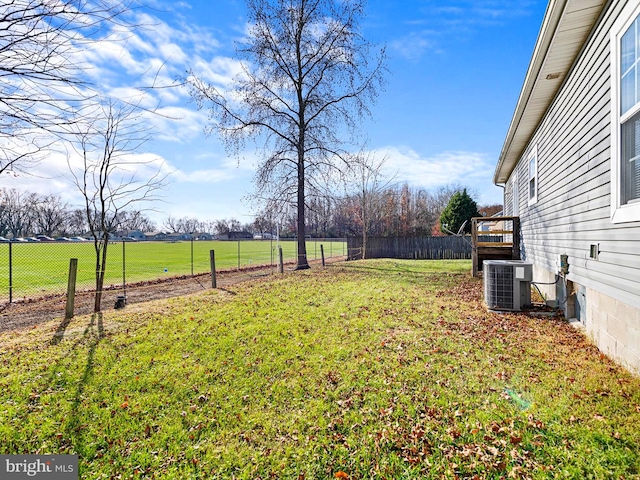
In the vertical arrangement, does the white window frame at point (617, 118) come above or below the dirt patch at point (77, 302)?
above

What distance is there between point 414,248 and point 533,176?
13.0 metres

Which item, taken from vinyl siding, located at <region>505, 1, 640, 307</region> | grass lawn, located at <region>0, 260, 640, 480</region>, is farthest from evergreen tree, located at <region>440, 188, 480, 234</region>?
grass lawn, located at <region>0, 260, 640, 480</region>

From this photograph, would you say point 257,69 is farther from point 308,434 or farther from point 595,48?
point 308,434

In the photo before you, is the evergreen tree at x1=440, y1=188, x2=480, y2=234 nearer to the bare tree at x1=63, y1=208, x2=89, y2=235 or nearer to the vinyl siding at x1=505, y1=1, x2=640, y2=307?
the vinyl siding at x1=505, y1=1, x2=640, y2=307

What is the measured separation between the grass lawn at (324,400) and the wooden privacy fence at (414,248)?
15.8 m

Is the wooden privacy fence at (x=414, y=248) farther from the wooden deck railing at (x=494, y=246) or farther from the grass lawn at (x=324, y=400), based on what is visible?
the grass lawn at (x=324, y=400)

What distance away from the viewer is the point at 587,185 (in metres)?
4.38

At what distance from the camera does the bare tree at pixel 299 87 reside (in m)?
14.8

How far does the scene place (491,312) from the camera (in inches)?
240

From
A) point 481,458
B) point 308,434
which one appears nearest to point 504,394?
point 481,458

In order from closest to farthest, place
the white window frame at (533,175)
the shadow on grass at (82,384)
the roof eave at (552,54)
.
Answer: the shadow on grass at (82,384) → the roof eave at (552,54) → the white window frame at (533,175)

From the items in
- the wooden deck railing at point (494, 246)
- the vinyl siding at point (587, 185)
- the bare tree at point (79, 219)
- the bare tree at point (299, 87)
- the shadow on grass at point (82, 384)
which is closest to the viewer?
the shadow on grass at point (82, 384)

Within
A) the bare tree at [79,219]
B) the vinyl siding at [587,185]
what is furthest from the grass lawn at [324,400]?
the bare tree at [79,219]

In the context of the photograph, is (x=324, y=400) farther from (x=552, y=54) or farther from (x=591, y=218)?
(x=552, y=54)
